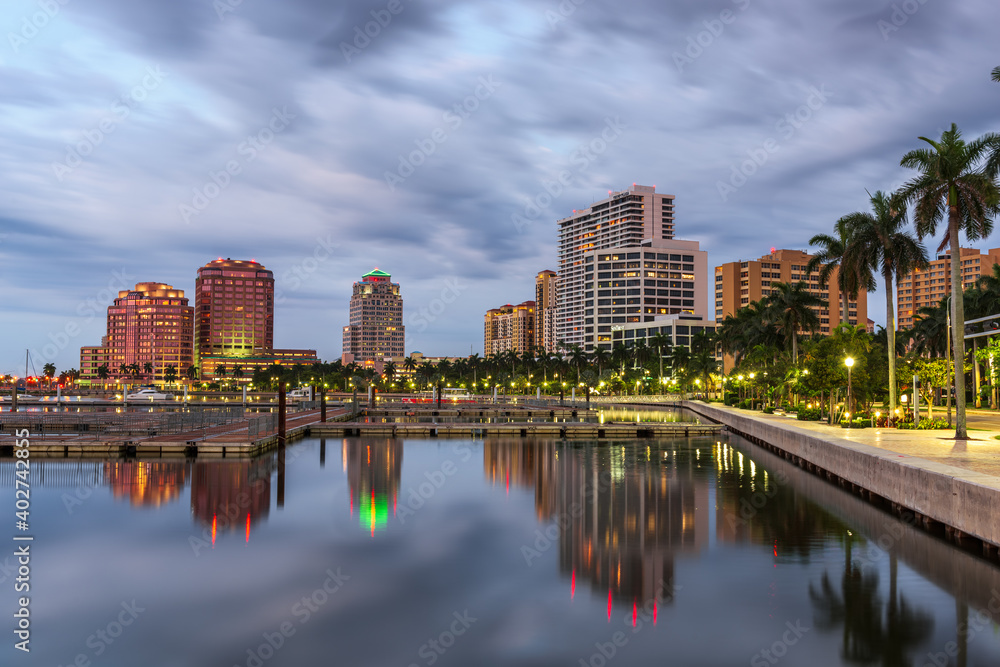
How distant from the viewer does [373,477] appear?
4350 cm

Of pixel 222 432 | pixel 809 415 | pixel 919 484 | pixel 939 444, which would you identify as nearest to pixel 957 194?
pixel 939 444

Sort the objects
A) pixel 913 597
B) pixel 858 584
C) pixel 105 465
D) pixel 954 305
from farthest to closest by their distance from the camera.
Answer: pixel 105 465 → pixel 954 305 → pixel 858 584 → pixel 913 597

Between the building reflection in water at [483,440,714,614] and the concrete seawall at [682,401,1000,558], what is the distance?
631 centimetres

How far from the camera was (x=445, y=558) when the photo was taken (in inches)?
967

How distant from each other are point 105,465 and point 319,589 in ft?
101

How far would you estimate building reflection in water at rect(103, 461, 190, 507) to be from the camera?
34.9 m

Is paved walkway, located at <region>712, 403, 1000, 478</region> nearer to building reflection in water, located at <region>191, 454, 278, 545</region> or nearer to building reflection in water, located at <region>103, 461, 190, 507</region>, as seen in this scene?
building reflection in water, located at <region>191, 454, 278, 545</region>

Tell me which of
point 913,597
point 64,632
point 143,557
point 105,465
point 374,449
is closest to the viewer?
point 64,632

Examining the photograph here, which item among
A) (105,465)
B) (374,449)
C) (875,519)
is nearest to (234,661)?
(875,519)

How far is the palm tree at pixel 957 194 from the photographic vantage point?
3819 cm

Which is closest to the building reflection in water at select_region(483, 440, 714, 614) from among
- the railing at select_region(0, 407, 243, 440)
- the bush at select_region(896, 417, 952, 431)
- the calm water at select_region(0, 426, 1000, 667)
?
the calm water at select_region(0, 426, 1000, 667)

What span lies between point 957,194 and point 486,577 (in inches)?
1306

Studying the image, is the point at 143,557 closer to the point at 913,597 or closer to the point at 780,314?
the point at 913,597

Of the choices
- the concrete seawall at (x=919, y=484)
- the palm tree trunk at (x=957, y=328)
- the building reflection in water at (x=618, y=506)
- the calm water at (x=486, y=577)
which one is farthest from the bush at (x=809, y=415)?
the calm water at (x=486, y=577)
